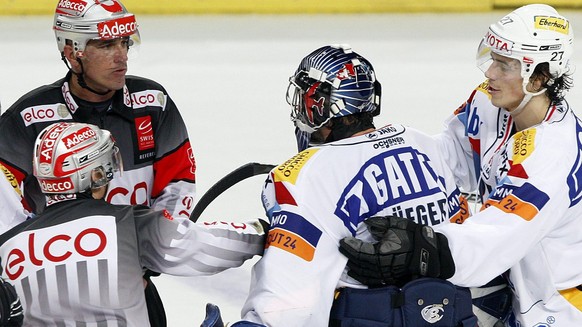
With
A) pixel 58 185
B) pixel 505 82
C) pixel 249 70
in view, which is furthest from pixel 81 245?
pixel 249 70

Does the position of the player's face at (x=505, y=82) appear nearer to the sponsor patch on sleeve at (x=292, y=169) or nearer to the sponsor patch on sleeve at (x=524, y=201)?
the sponsor patch on sleeve at (x=524, y=201)

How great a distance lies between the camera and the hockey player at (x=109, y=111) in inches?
124

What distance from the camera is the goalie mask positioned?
→ 8.69 feet

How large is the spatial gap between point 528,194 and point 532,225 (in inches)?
2.9

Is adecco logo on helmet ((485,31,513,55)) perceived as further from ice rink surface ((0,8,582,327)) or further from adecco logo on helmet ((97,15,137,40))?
ice rink surface ((0,8,582,327))

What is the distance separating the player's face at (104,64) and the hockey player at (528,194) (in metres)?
0.99

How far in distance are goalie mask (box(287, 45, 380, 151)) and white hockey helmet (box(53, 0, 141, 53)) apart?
0.68 metres

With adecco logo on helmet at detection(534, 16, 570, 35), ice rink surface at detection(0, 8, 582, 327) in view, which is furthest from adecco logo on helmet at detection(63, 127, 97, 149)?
ice rink surface at detection(0, 8, 582, 327)

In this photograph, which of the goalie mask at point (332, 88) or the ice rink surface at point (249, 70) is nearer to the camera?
the goalie mask at point (332, 88)

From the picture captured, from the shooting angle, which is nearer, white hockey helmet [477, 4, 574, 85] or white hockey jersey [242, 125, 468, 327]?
white hockey jersey [242, 125, 468, 327]

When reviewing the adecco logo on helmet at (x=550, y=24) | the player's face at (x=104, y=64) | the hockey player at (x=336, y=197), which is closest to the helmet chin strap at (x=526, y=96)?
the adecco logo on helmet at (x=550, y=24)

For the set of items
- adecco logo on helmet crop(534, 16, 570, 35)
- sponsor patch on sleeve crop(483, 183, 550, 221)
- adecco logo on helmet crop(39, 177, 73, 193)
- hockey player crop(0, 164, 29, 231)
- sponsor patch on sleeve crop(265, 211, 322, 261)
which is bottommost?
hockey player crop(0, 164, 29, 231)

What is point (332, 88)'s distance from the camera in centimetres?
264

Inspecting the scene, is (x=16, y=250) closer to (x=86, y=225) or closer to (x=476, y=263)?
(x=86, y=225)
